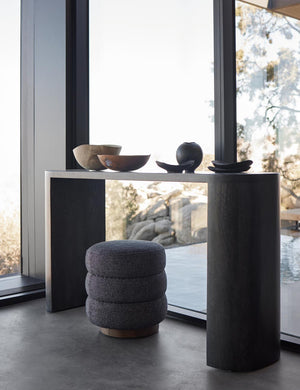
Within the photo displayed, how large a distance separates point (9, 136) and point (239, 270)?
A: 206 cm

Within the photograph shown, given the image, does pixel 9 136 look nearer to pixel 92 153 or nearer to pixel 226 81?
pixel 92 153

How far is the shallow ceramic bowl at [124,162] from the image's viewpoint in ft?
8.59

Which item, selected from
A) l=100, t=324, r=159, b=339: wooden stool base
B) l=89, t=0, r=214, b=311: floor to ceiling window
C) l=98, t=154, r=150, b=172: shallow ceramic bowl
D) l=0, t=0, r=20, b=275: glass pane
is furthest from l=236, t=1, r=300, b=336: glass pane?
l=0, t=0, r=20, b=275: glass pane

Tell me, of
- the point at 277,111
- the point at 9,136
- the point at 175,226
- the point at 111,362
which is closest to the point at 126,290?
the point at 111,362

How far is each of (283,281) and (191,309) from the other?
63cm

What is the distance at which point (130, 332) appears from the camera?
256 cm

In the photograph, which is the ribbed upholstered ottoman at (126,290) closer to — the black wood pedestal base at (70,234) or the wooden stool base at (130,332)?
the wooden stool base at (130,332)

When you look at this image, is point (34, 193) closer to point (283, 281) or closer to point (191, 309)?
point (191, 309)

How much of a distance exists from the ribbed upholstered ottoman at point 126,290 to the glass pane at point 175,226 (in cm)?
38

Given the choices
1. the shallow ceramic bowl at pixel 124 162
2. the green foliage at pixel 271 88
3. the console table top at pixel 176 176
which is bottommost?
the console table top at pixel 176 176

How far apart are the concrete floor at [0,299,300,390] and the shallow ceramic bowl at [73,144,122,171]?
0.86 m

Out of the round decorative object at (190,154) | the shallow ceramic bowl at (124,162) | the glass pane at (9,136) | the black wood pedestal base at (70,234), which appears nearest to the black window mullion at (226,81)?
the round decorative object at (190,154)

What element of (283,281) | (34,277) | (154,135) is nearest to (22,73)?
(154,135)

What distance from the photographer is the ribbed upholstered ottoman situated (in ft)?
8.22
